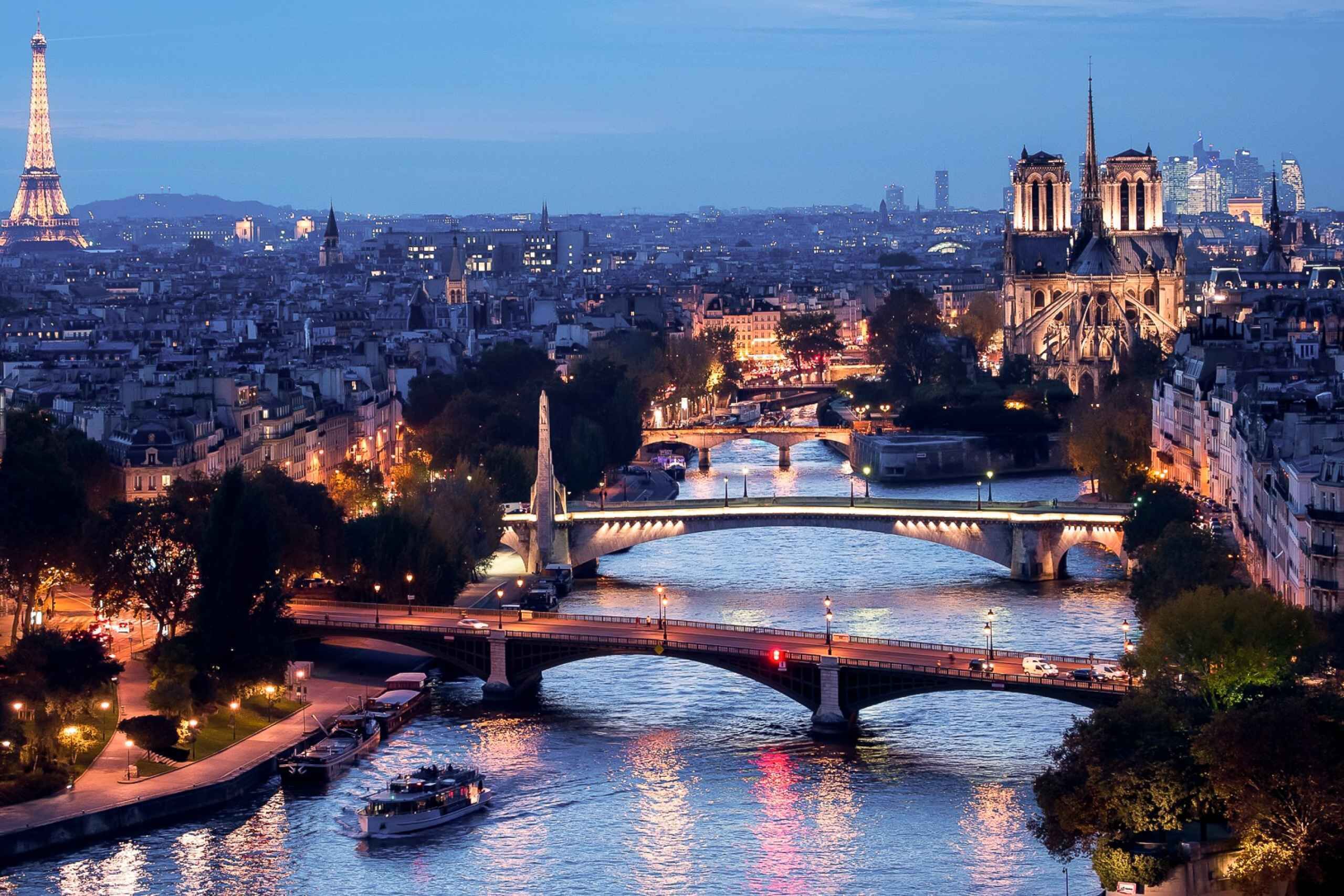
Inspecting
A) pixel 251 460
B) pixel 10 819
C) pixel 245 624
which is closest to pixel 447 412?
pixel 251 460

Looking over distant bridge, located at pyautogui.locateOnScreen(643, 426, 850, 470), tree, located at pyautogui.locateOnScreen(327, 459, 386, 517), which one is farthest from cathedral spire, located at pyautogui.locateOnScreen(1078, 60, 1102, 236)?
tree, located at pyautogui.locateOnScreen(327, 459, 386, 517)

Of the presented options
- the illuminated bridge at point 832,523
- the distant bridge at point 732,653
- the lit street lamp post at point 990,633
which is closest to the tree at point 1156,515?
the illuminated bridge at point 832,523

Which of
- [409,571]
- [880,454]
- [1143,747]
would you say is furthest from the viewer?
[880,454]

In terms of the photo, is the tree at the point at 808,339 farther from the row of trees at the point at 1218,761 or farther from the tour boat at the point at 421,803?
the row of trees at the point at 1218,761

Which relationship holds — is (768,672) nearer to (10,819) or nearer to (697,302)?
(10,819)

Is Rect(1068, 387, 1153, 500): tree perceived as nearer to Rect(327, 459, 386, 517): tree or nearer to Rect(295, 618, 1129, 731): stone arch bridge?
Rect(327, 459, 386, 517): tree

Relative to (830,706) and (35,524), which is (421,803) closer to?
(830,706)
